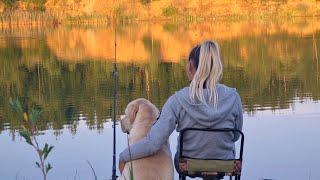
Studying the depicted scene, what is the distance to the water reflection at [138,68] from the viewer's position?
1286 centimetres

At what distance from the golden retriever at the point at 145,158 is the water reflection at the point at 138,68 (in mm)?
6562

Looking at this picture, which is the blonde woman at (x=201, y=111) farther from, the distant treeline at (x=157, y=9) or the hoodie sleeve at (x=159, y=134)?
the distant treeline at (x=157, y=9)

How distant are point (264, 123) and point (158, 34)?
19.6 m

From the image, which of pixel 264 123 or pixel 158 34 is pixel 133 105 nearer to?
pixel 264 123

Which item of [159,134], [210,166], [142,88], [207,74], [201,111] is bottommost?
[142,88]

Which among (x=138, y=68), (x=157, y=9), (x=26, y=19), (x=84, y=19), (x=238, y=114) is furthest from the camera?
(x=84, y=19)

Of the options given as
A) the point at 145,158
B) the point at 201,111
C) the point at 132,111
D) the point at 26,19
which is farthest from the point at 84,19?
the point at 201,111

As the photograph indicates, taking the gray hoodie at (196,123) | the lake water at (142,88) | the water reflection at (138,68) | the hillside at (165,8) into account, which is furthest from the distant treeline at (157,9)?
the gray hoodie at (196,123)

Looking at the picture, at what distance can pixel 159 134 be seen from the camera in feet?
11.3

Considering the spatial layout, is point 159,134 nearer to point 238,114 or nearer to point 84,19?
point 238,114

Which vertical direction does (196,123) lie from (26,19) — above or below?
below

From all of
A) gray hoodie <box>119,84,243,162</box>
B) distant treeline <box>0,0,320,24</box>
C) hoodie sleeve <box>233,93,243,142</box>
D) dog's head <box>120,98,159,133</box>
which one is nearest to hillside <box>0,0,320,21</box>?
distant treeline <box>0,0,320,24</box>

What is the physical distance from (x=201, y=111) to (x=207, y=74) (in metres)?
0.18

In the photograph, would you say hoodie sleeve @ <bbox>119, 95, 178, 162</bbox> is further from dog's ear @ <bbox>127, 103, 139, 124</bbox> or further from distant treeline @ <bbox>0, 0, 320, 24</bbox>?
distant treeline @ <bbox>0, 0, 320, 24</bbox>
